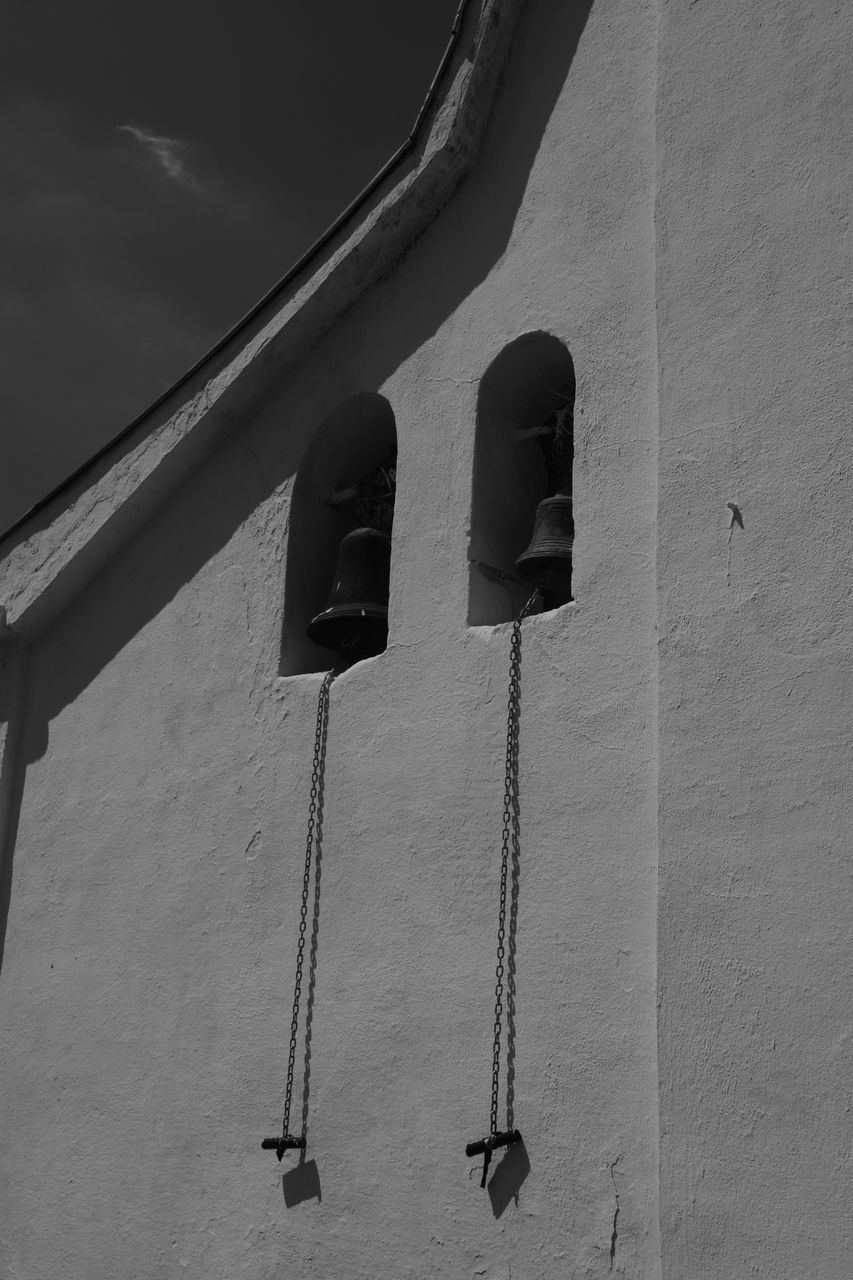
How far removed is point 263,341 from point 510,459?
1.31 metres

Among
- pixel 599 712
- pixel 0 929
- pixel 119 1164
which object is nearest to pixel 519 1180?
pixel 599 712

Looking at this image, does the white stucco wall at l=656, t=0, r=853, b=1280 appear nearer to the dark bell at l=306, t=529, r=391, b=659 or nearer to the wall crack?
the wall crack

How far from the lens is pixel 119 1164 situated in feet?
19.1

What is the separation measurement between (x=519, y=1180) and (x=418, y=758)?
1461mm

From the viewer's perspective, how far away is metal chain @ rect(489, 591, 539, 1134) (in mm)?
4641

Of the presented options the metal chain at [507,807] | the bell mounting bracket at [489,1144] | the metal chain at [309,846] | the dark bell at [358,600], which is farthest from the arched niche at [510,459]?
the bell mounting bracket at [489,1144]

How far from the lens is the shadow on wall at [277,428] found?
5785 mm

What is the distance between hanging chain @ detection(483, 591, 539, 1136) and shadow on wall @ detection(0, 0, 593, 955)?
60.7 inches

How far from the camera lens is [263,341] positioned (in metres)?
6.33

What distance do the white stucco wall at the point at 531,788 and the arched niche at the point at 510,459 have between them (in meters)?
0.07

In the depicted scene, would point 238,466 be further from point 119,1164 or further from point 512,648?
point 119,1164

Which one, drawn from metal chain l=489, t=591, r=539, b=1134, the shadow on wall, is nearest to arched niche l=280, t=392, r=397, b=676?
the shadow on wall

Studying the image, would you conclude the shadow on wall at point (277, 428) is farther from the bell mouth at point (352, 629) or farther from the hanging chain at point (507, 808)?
the hanging chain at point (507, 808)

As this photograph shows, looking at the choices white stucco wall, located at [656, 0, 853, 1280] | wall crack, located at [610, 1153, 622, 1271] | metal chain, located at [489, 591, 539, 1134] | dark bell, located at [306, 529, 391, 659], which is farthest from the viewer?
dark bell, located at [306, 529, 391, 659]
